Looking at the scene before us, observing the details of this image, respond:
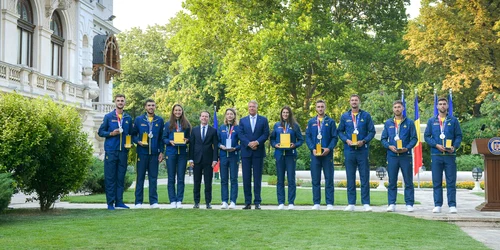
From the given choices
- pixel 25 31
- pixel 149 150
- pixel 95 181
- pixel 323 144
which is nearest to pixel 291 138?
pixel 323 144

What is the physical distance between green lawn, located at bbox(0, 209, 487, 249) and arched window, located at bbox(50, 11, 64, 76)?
2181 centimetres

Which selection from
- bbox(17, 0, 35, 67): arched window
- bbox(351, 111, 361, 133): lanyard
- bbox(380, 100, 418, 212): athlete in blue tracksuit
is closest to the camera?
bbox(380, 100, 418, 212): athlete in blue tracksuit

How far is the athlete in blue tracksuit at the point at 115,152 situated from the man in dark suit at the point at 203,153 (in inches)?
60.7

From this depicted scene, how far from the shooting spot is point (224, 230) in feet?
37.0

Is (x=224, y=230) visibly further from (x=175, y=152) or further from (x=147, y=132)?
(x=147, y=132)

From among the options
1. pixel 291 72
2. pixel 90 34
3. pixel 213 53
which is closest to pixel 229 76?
pixel 213 53

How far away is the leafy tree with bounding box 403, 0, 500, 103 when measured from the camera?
3466 cm

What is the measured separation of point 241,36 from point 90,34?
9.16 m

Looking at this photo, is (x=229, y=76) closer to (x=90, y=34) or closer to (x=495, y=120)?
(x=90, y=34)

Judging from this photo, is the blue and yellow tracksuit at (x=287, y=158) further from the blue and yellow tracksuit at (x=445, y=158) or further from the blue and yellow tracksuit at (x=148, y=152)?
the blue and yellow tracksuit at (x=445, y=158)

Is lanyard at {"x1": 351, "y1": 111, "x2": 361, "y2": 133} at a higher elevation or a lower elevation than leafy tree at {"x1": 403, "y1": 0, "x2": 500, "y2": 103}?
lower

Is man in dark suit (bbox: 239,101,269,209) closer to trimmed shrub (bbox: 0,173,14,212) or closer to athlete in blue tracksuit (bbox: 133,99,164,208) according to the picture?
athlete in blue tracksuit (bbox: 133,99,164,208)

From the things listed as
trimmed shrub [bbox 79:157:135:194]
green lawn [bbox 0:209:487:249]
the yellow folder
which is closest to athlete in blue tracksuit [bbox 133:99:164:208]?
green lawn [bbox 0:209:487:249]

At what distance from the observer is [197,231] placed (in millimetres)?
11125
